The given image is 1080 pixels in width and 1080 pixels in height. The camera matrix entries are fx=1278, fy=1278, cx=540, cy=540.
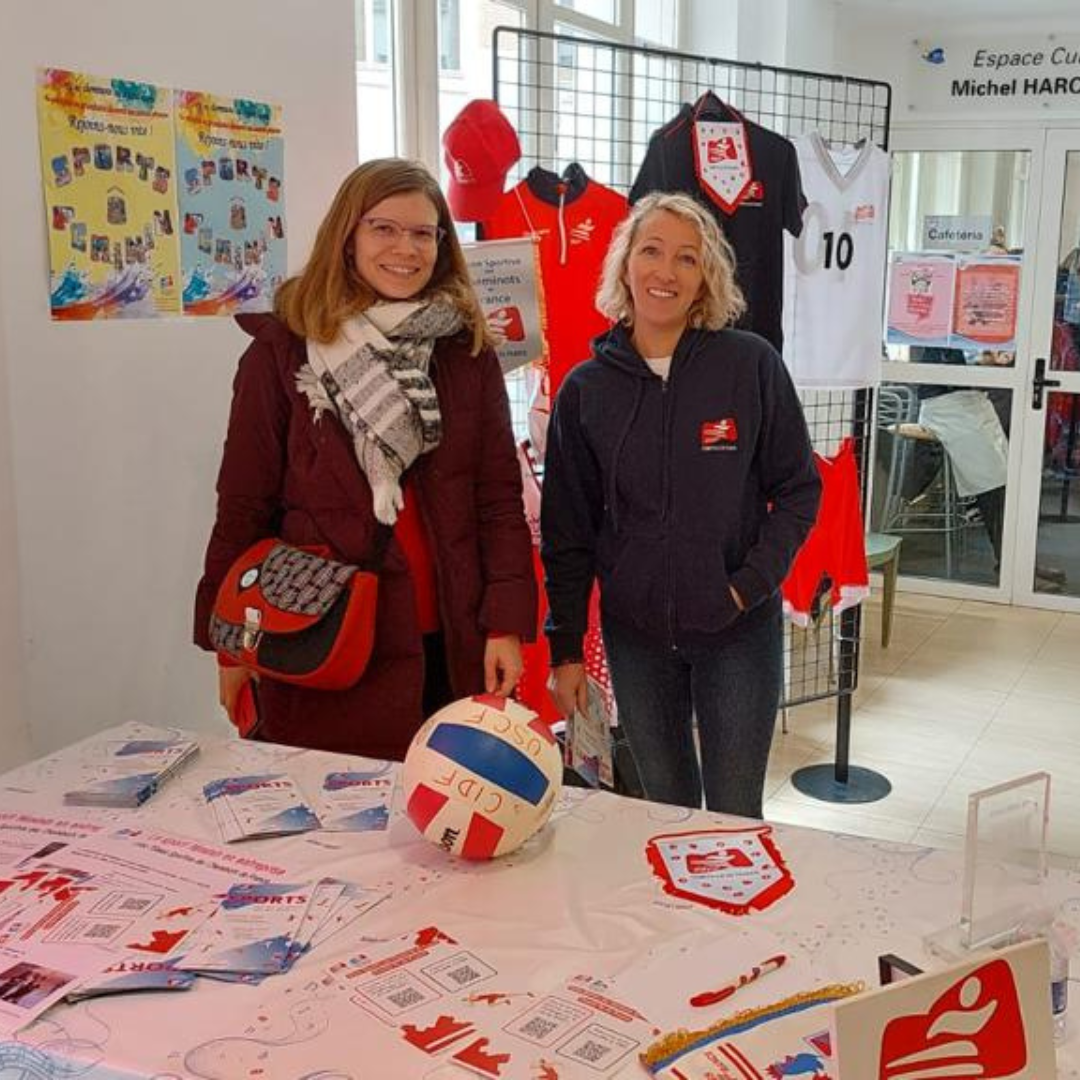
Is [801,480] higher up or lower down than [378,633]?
higher up

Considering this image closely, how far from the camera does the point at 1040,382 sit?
5582 millimetres

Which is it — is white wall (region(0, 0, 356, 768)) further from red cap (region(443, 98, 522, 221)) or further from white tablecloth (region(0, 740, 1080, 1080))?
white tablecloth (region(0, 740, 1080, 1080))

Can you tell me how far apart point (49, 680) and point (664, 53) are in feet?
7.45

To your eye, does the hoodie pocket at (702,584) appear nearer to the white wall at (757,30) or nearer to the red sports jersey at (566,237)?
the red sports jersey at (566,237)

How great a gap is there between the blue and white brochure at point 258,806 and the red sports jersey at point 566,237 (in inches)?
62.4

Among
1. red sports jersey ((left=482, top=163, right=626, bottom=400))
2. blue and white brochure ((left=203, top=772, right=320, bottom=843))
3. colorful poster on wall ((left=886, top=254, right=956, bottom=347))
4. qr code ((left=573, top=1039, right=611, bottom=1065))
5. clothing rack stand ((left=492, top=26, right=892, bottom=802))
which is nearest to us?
qr code ((left=573, top=1039, right=611, bottom=1065))

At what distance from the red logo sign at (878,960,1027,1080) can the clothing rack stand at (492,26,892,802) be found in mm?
2550

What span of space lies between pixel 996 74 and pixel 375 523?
4581 millimetres

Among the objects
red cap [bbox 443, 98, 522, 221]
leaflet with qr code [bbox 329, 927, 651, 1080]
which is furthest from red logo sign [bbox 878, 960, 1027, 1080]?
red cap [bbox 443, 98, 522, 221]

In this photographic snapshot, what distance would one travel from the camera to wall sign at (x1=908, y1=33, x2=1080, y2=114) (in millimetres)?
5324

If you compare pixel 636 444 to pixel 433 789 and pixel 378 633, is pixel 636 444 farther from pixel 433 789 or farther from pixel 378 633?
pixel 433 789

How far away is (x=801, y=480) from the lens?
215 cm

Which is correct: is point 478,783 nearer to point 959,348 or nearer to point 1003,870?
point 1003,870

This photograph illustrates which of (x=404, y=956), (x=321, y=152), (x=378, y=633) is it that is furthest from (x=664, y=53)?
(x=404, y=956)
